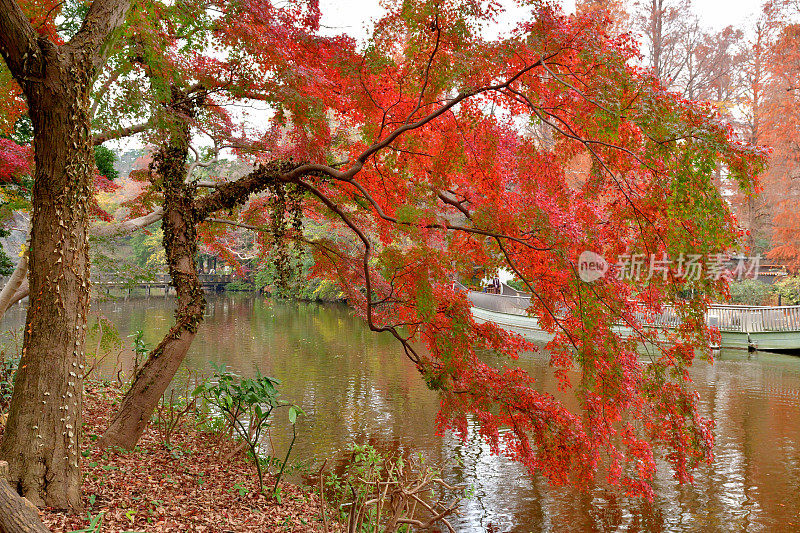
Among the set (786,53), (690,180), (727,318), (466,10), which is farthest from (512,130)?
(786,53)

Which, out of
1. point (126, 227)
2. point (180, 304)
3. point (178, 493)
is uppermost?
point (126, 227)

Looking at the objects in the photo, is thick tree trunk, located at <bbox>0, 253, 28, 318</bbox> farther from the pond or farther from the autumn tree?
the pond

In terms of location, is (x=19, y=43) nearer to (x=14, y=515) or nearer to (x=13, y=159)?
(x=14, y=515)

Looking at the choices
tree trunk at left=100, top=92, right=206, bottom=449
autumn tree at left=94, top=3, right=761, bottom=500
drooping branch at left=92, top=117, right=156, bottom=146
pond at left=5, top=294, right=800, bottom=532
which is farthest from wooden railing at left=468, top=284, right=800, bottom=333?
drooping branch at left=92, top=117, right=156, bottom=146

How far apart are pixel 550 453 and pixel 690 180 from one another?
2934 mm

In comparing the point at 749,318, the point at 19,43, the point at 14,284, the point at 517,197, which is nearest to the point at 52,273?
the point at 19,43

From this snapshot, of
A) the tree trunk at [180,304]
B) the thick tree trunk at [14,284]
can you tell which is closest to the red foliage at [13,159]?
the thick tree trunk at [14,284]

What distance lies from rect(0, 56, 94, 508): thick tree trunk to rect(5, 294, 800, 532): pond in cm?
323

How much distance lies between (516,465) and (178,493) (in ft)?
15.4

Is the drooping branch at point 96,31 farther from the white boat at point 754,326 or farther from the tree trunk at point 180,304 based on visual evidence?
the white boat at point 754,326

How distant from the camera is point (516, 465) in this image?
7.65 m

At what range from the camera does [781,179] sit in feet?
59.1

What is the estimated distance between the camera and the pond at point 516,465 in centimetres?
605

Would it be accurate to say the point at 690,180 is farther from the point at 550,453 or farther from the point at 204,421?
the point at 204,421
